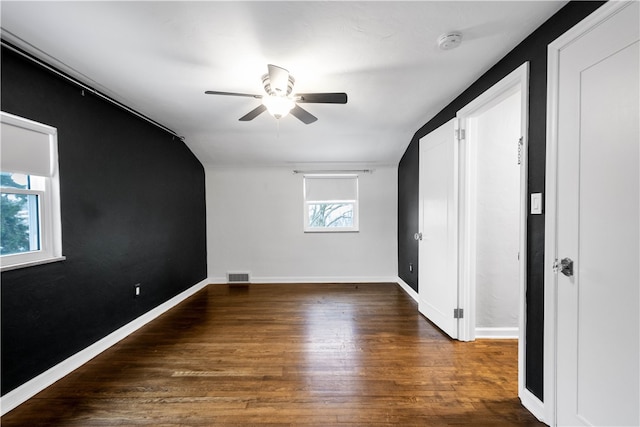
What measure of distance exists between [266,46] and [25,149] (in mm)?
1818

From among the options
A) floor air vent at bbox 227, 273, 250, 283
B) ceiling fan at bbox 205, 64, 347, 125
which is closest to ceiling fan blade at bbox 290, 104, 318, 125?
ceiling fan at bbox 205, 64, 347, 125

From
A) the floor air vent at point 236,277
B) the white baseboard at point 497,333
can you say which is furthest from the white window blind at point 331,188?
the white baseboard at point 497,333

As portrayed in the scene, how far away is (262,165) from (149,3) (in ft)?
10.7

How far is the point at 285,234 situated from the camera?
4.70 m

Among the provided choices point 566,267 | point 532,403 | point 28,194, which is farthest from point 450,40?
point 28,194

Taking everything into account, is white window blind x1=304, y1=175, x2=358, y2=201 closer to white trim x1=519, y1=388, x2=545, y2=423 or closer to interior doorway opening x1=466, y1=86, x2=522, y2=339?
interior doorway opening x1=466, y1=86, x2=522, y2=339

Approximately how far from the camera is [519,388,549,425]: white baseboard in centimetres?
155

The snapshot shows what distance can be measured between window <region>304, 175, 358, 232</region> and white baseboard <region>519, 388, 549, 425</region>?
3.21 m

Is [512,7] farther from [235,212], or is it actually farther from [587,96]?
[235,212]

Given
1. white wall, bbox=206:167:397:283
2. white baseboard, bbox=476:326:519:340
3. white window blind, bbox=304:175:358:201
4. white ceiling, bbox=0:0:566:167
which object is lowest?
white baseboard, bbox=476:326:519:340

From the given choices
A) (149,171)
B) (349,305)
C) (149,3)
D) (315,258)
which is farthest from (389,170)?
(149,3)

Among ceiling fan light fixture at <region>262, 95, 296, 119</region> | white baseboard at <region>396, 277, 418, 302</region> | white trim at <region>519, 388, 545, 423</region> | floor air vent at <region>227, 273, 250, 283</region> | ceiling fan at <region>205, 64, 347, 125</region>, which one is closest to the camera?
white trim at <region>519, 388, 545, 423</region>

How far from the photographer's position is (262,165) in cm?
463

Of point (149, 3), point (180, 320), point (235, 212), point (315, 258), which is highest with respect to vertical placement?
point (149, 3)
